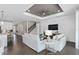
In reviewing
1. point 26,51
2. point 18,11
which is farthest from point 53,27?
point 18,11

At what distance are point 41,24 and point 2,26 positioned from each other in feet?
2.88

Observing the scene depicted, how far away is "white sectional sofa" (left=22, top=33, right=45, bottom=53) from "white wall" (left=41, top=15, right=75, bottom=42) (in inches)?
17.0

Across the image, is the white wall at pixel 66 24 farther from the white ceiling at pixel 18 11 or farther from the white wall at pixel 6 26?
the white wall at pixel 6 26

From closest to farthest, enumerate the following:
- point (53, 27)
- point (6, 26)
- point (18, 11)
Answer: point (6, 26), point (53, 27), point (18, 11)

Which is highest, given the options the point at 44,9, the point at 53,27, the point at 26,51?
the point at 44,9

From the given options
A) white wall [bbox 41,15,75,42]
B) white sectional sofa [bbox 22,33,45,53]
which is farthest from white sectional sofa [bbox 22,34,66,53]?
white wall [bbox 41,15,75,42]

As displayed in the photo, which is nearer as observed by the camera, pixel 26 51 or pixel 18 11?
pixel 26 51

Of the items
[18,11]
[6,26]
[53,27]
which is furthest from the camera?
[18,11]

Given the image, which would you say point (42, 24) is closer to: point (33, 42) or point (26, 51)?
point (33, 42)

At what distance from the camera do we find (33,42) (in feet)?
6.92

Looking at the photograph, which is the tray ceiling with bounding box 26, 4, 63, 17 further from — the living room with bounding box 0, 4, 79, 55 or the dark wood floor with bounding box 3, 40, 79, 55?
the dark wood floor with bounding box 3, 40, 79, 55

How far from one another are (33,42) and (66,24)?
990 mm

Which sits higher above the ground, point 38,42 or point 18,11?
point 18,11

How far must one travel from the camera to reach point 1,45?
1.74m
